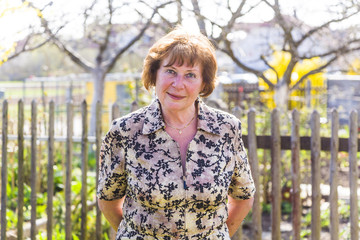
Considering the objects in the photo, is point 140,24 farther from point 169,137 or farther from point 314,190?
point 169,137

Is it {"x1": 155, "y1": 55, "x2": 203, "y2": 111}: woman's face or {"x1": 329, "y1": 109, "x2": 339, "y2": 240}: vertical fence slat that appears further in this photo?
{"x1": 329, "y1": 109, "x2": 339, "y2": 240}: vertical fence slat

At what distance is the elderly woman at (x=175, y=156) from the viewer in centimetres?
205

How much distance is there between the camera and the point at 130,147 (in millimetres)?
2139

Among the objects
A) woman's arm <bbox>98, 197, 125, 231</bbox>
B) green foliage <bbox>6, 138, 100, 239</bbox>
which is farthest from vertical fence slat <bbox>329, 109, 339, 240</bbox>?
green foliage <bbox>6, 138, 100, 239</bbox>

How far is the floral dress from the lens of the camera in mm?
2051

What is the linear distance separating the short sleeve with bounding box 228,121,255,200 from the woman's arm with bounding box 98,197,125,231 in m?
0.56

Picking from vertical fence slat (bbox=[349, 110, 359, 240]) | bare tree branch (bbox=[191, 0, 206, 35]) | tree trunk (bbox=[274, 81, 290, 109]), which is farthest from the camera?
tree trunk (bbox=[274, 81, 290, 109])

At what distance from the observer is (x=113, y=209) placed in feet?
7.66

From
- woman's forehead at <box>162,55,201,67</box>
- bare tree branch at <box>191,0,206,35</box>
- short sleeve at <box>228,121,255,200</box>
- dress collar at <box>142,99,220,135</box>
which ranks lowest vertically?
short sleeve at <box>228,121,255,200</box>

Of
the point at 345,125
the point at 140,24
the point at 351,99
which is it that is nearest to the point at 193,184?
the point at 140,24

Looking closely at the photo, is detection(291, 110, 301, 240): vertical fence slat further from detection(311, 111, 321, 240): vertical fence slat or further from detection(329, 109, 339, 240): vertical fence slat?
detection(329, 109, 339, 240): vertical fence slat

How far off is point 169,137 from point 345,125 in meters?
7.89

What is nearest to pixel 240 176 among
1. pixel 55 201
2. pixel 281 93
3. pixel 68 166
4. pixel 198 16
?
pixel 68 166

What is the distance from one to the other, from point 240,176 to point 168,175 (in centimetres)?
41
